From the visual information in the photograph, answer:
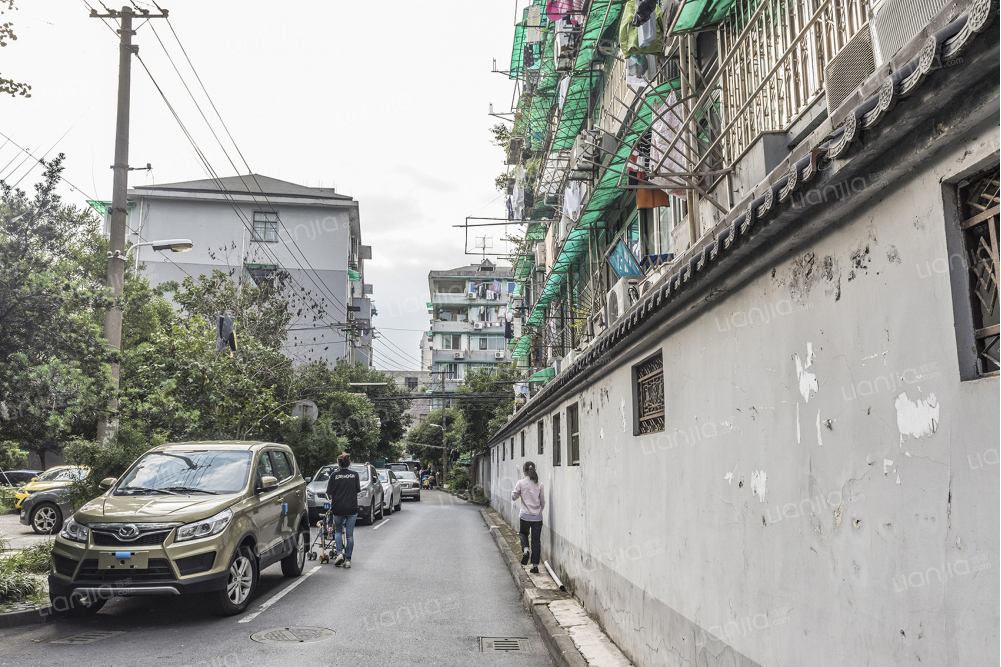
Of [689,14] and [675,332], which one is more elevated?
[689,14]

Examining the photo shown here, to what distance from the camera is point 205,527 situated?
26.9 ft

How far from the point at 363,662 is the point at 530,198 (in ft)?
52.9

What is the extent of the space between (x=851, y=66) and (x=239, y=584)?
785 centimetres

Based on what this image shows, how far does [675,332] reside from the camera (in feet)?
19.4

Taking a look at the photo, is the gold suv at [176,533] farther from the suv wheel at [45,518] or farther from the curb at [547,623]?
the suv wheel at [45,518]

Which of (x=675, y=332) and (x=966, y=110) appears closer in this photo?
(x=966, y=110)

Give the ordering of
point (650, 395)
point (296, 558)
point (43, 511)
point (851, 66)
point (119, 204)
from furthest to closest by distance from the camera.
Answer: point (43, 511) → point (119, 204) → point (296, 558) → point (650, 395) → point (851, 66)

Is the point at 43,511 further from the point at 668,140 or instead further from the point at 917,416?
the point at 917,416

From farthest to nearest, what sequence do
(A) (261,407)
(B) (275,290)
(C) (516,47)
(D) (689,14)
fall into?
(B) (275,290), (C) (516,47), (A) (261,407), (D) (689,14)

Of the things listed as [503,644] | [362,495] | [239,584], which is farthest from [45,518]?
[503,644]

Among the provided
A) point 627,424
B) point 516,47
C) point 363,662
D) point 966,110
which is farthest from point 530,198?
point 966,110

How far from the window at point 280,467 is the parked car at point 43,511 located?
28.5ft

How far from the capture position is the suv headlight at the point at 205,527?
316 inches

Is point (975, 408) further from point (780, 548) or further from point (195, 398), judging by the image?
point (195, 398)
